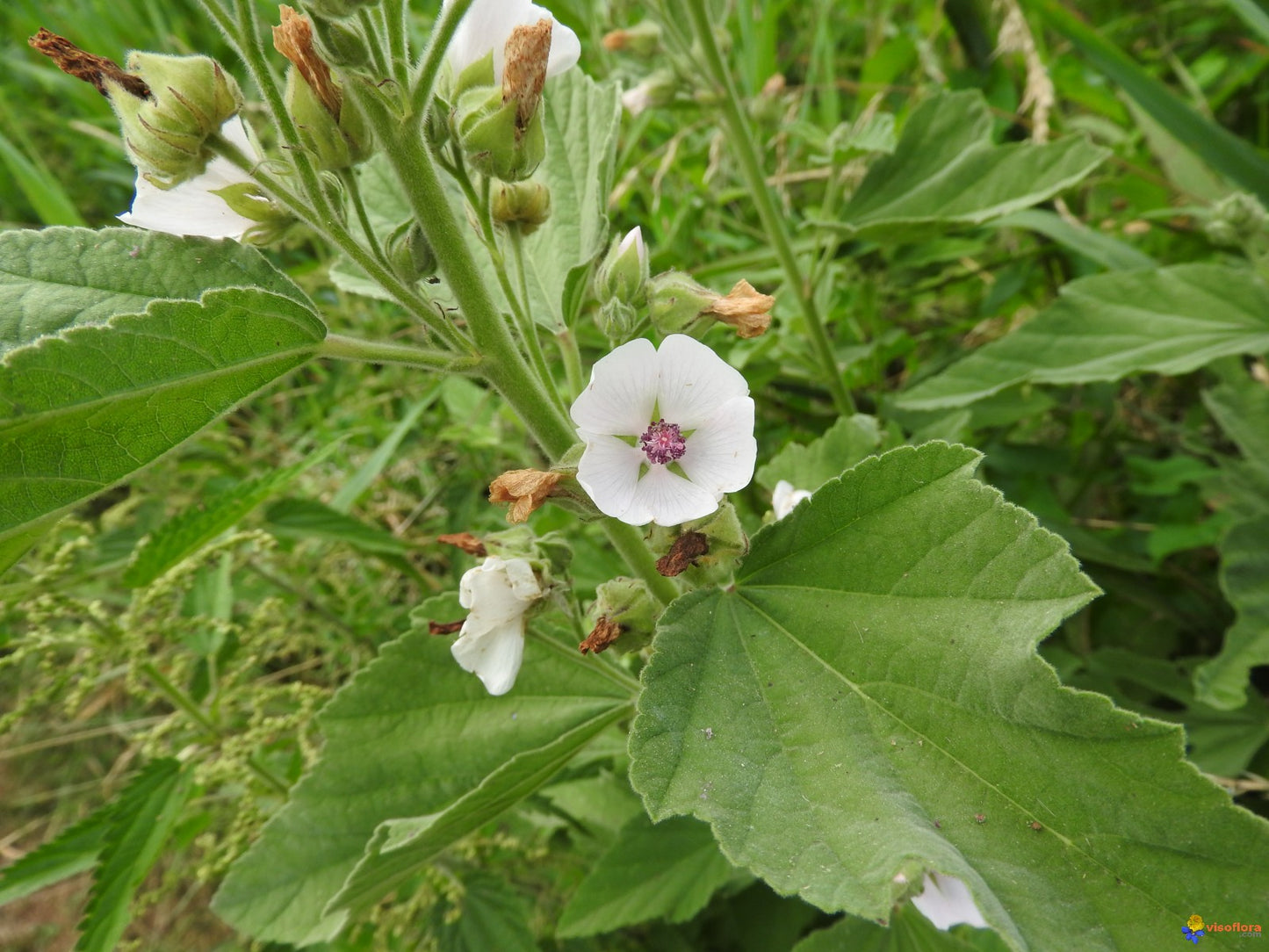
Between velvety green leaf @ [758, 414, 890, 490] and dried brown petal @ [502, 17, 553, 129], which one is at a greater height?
dried brown petal @ [502, 17, 553, 129]

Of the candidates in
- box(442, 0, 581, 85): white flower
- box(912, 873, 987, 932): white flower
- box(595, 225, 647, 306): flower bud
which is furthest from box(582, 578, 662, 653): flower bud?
box(442, 0, 581, 85): white flower

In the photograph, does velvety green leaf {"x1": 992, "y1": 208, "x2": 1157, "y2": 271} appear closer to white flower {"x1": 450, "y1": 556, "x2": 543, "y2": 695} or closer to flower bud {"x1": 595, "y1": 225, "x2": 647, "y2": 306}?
flower bud {"x1": 595, "y1": 225, "x2": 647, "y2": 306}

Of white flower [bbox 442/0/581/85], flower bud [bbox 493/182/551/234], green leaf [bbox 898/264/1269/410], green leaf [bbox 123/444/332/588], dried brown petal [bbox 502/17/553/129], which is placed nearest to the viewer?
dried brown petal [bbox 502/17/553/129]

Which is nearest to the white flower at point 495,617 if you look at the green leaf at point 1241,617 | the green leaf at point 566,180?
the green leaf at point 566,180

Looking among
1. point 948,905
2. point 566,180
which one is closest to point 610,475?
point 566,180

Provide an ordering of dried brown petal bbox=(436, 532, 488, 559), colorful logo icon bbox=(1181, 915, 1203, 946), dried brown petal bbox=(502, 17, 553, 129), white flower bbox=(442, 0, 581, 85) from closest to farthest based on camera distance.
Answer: colorful logo icon bbox=(1181, 915, 1203, 946), dried brown petal bbox=(502, 17, 553, 129), white flower bbox=(442, 0, 581, 85), dried brown petal bbox=(436, 532, 488, 559)

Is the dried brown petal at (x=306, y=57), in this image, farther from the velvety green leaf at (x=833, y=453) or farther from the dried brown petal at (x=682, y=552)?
the velvety green leaf at (x=833, y=453)

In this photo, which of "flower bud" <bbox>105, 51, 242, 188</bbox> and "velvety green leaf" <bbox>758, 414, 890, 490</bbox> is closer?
"flower bud" <bbox>105, 51, 242, 188</bbox>
